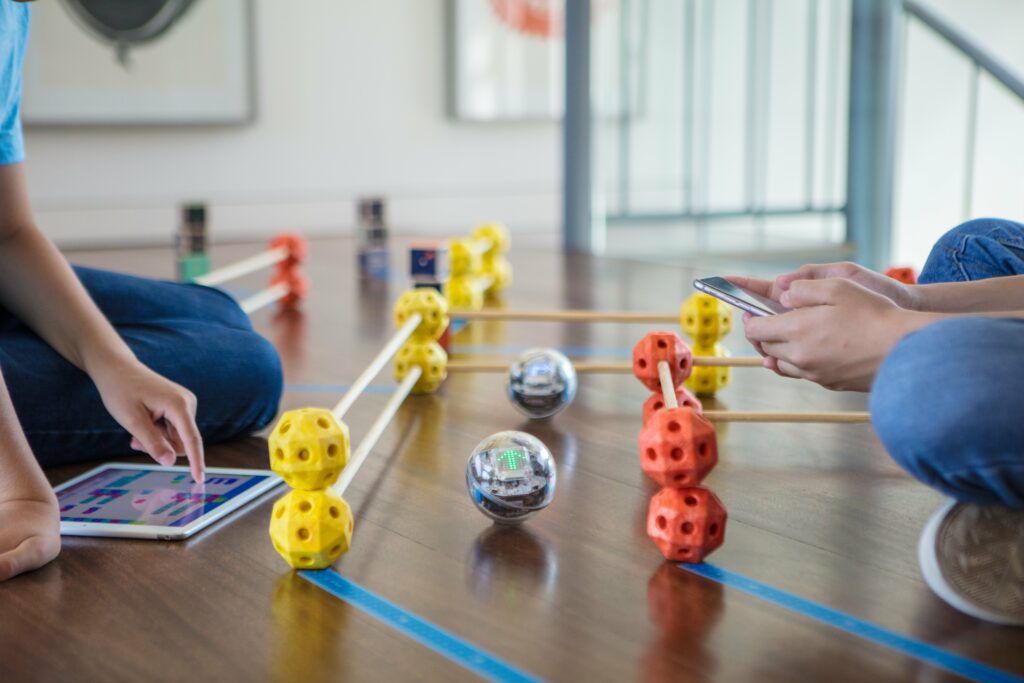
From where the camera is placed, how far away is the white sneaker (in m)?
0.93

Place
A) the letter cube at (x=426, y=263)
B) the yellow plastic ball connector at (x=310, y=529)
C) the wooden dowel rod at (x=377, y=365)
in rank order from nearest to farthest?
the yellow plastic ball connector at (x=310, y=529) < the wooden dowel rod at (x=377, y=365) < the letter cube at (x=426, y=263)

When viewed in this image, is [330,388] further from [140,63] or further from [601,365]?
[140,63]

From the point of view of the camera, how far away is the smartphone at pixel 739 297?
105 centimetres

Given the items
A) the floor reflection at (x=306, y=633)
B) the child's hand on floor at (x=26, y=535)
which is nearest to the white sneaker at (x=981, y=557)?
the floor reflection at (x=306, y=633)

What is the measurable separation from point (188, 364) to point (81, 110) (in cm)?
307

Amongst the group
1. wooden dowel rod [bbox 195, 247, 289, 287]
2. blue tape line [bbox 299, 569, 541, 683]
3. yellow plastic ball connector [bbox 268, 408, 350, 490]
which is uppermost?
wooden dowel rod [bbox 195, 247, 289, 287]

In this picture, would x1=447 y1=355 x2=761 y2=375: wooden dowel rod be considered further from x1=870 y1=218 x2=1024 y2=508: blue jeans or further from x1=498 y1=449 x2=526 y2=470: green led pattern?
x1=870 y1=218 x2=1024 y2=508: blue jeans

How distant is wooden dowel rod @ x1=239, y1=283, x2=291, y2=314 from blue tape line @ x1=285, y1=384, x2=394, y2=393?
0.45 metres

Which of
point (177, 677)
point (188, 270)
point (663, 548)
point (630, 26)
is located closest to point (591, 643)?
point (663, 548)

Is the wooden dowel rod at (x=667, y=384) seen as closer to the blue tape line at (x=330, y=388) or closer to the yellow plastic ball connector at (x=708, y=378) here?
the yellow plastic ball connector at (x=708, y=378)

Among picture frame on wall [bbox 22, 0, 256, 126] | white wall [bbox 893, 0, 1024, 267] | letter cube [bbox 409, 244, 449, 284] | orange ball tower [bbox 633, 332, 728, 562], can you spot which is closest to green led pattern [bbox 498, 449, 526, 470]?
orange ball tower [bbox 633, 332, 728, 562]

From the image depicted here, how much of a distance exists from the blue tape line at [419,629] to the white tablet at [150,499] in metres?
0.19

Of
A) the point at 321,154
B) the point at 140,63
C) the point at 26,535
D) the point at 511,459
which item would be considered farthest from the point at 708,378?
the point at 321,154

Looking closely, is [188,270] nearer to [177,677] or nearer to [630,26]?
[630,26]
